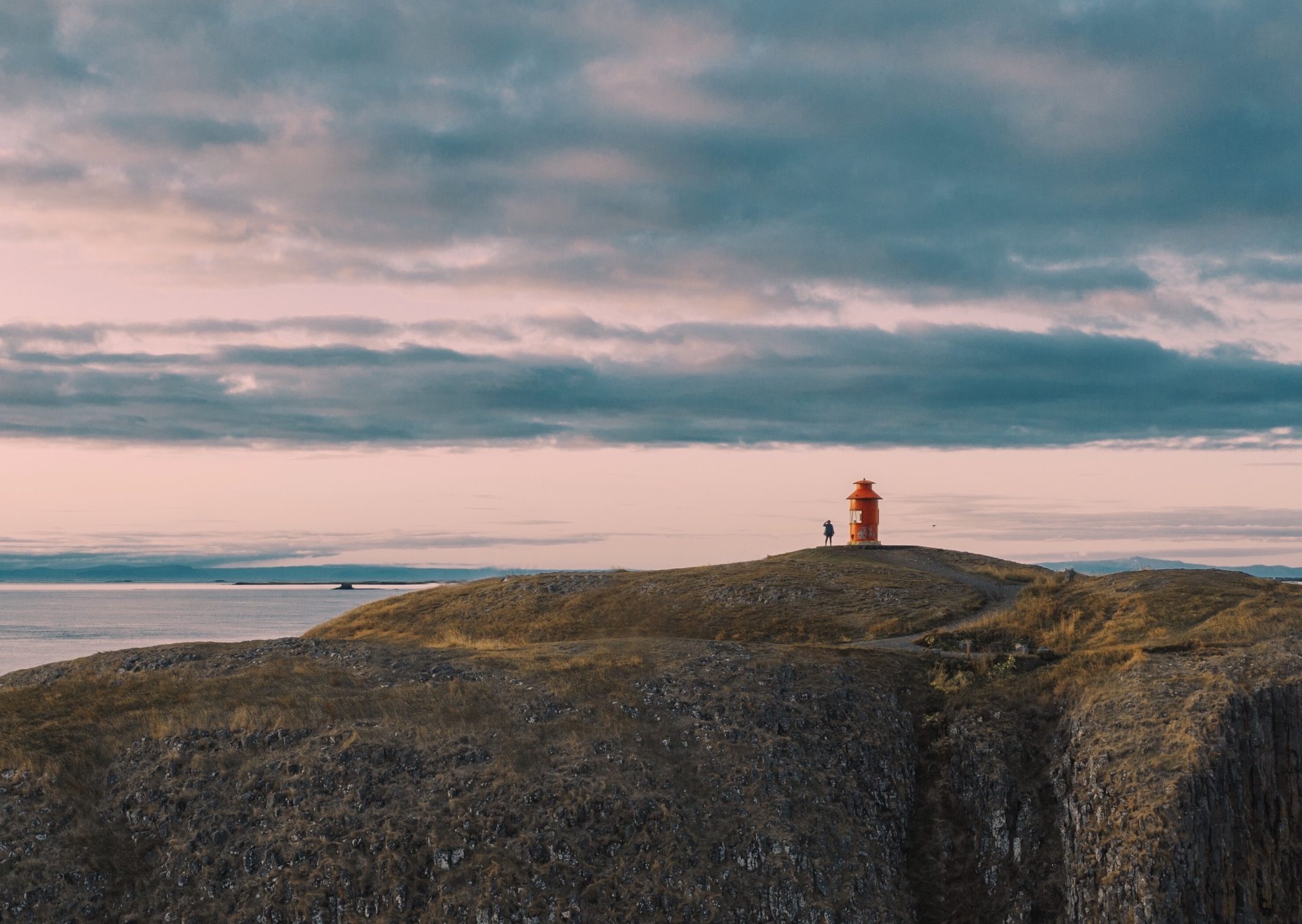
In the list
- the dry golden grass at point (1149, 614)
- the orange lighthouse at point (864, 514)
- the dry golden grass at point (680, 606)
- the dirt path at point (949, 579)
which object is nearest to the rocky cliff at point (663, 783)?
the dry golden grass at point (1149, 614)

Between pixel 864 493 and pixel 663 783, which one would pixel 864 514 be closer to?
pixel 864 493

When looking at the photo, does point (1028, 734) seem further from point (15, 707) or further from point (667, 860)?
point (15, 707)

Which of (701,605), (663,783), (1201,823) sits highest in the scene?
(701,605)

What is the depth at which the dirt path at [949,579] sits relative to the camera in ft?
151

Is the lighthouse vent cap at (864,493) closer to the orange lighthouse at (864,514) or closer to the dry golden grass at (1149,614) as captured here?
the orange lighthouse at (864,514)

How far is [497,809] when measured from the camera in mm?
Result: 30250

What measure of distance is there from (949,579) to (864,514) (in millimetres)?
17628

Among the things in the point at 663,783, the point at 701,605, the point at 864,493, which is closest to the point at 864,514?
the point at 864,493

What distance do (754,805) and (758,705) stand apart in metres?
5.04

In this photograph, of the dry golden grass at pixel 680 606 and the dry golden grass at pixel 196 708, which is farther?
the dry golden grass at pixel 680 606

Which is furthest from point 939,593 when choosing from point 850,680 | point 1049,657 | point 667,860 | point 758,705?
point 667,860

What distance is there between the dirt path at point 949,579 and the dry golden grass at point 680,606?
36.6 inches

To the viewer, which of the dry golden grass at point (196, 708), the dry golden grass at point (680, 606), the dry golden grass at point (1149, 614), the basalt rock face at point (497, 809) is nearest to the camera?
the basalt rock face at point (497, 809)

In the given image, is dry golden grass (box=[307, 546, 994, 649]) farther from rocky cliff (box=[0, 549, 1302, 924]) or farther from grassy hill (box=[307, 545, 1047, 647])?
rocky cliff (box=[0, 549, 1302, 924])
